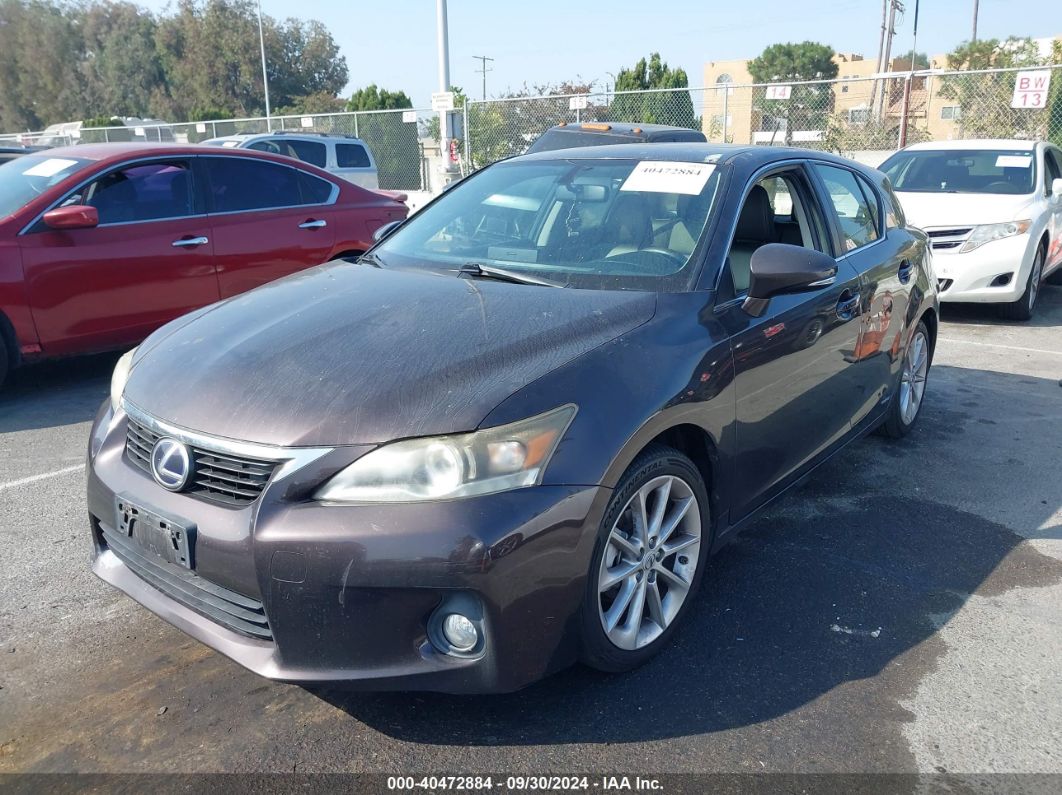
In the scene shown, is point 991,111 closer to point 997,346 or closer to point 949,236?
point 949,236

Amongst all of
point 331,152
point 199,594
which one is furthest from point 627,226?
point 331,152

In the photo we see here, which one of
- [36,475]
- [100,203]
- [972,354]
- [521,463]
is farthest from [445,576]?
[972,354]

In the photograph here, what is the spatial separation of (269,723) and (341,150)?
14968mm

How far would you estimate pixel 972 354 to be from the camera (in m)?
7.36

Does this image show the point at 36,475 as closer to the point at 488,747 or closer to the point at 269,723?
the point at 269,723

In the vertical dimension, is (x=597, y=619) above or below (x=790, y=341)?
below

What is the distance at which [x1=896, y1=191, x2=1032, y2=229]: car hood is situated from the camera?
8391 mm

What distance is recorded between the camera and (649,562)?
284 centimetres

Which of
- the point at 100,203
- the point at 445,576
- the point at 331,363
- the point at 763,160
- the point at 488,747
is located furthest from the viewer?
the point at 100,203

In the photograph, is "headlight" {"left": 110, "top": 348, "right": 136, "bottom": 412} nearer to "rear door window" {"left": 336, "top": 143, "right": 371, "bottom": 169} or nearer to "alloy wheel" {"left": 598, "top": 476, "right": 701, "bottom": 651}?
"alloy wheel" {"left": 598, "top": 476, "right": 701, "bottom": 651}

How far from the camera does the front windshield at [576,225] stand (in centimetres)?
332

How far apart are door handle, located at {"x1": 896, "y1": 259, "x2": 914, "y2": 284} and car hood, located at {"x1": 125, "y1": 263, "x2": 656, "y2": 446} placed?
2.19 m

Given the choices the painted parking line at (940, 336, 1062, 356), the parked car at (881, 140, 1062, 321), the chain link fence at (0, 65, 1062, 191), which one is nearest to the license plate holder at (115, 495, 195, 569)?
the painted parking line at (940, 336, 1062, 356)

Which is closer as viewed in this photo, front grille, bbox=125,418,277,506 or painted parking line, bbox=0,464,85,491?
front grille, bbox=125,418,277,506
